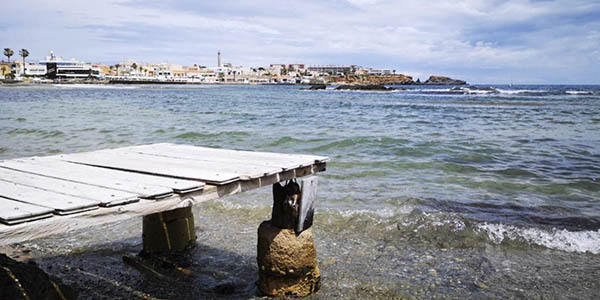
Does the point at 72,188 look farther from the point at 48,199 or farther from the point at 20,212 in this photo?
the point at 20,212

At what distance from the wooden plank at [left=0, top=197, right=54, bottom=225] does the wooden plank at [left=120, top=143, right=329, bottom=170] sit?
1.78 meters

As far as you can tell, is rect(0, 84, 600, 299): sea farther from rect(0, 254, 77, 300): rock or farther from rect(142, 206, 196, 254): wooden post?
rect(0, 254, 77, 300): rock

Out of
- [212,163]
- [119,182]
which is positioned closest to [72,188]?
[119,182]

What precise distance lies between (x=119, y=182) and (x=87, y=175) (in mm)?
430

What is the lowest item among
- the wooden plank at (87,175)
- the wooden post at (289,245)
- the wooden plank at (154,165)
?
the wooden post at (289,245)

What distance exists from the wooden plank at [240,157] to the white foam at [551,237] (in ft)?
9.48

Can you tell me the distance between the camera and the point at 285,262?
3.91 metres

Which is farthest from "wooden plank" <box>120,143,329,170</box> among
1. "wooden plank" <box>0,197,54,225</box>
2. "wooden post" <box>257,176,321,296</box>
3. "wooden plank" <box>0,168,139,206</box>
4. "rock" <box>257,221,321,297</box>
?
"wooden plank" <box>0,197,54,225</box>

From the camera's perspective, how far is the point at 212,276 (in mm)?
4492

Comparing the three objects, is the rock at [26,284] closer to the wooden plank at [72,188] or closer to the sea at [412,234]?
the wooden plank at [72,188]

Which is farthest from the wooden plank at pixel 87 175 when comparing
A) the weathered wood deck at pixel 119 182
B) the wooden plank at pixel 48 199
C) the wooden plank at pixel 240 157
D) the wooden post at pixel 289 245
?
the wooden post at pixel 289 245

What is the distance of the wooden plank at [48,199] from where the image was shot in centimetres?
251

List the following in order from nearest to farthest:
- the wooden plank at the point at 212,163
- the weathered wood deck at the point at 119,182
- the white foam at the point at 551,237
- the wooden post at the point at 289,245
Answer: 1. the weathered wood deck at the point at 119,182
2. the wooden plank at the point at 212,163
3. the wooden post at the point at 289,245
4. the white foam at the point at 551,237

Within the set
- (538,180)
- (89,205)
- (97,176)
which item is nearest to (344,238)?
(97,176)
